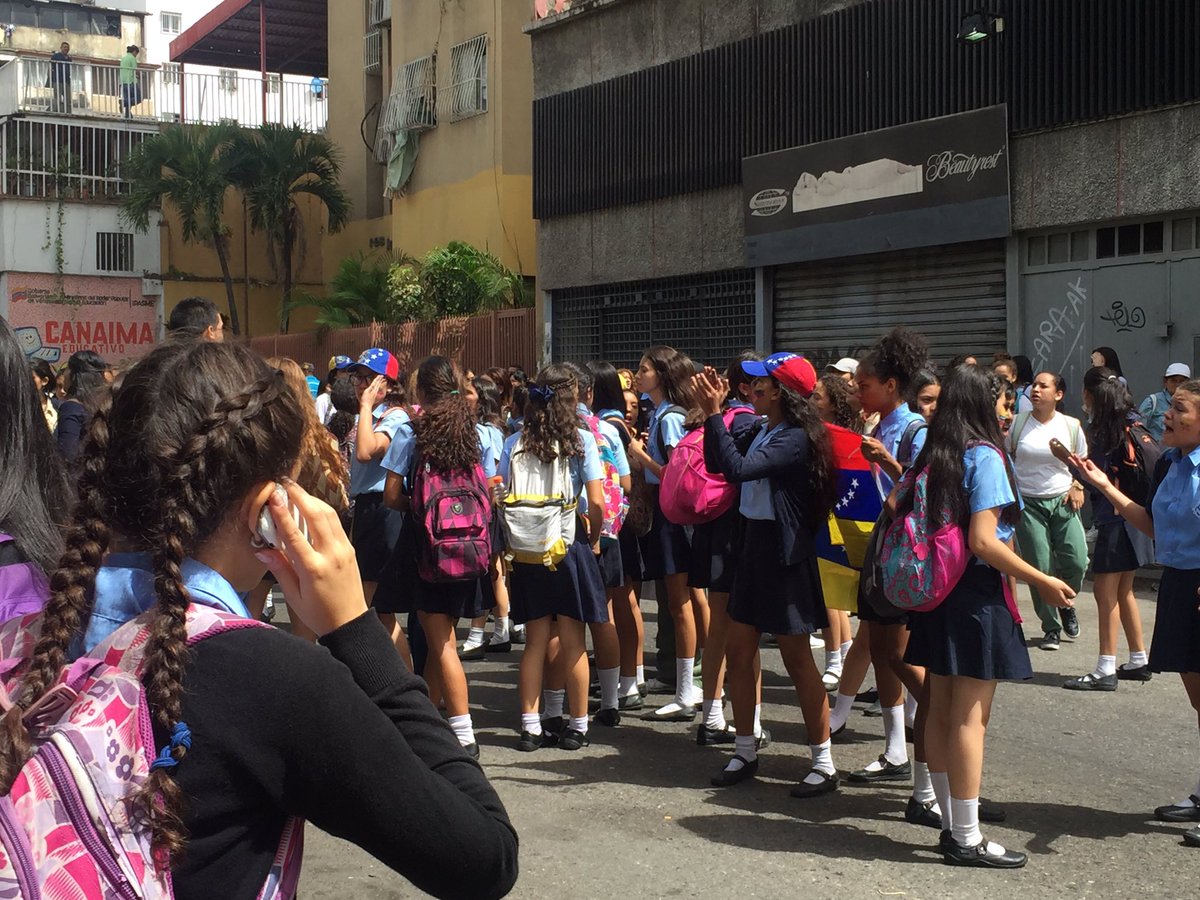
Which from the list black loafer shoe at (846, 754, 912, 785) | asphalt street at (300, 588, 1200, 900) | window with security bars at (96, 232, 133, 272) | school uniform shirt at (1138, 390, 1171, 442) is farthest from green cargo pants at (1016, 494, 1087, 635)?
window with security bars at (96, 232, 133, 272)

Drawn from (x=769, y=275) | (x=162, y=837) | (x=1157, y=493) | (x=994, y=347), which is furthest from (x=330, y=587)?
(x=769, y=275)

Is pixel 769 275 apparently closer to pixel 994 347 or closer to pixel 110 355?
pixel 994 347

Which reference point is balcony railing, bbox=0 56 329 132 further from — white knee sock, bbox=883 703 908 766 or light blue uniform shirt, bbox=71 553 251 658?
light blue uniform shirt, bbox=71 553 251 658

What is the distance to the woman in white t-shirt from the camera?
363 inches

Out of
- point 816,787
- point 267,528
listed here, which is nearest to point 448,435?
point 816,787

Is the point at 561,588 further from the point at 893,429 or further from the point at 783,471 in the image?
the point at 893,429

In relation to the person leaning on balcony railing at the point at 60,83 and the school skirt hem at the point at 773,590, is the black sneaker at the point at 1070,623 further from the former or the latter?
the person leaning on balcony railing at the point at 60,83

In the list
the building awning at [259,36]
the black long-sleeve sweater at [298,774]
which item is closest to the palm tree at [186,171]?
the building awning at [259,36]

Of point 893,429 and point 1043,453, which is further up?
point 893,429

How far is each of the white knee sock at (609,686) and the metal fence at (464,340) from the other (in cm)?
1396

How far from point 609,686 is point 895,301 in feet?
31.1

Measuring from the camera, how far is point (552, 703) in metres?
7.45

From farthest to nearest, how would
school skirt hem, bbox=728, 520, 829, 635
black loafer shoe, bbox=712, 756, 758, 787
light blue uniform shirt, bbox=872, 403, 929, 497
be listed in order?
light blue uniform shirt, bbox=872, 403, 929, 497 → black loafer shoe, bbox=712, 756, 758, 787 → school skirt hem, bbox=728, 520, 829, 635

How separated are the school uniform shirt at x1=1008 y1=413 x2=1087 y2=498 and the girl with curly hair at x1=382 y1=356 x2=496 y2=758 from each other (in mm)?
4125
